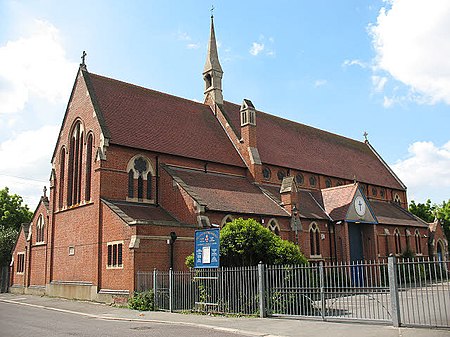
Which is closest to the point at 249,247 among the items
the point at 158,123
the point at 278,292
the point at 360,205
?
the point at 278,292

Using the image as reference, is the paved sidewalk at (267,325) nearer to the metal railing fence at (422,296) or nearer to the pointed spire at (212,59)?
the metal railing fence at (422,296)

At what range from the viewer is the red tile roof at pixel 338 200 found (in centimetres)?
3469

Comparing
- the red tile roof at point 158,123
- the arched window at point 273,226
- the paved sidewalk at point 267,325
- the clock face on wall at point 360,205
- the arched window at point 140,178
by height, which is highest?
the red tile roof at point 158,123

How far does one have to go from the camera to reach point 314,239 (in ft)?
109

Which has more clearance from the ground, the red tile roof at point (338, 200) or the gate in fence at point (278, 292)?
the red tile roof at point (338, 200)

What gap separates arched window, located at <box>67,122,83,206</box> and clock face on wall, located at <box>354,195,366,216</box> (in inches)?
794

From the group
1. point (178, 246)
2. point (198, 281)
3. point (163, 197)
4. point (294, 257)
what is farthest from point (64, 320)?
point (163, 197)

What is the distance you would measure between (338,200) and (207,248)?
742 inches

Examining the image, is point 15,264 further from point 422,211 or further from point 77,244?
point 422,211

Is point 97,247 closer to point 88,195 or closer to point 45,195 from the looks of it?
point 88,195

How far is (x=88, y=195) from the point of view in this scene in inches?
1121

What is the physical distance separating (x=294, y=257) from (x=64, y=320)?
10.0 meters

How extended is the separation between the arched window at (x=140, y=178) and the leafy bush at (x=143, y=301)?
24.7ft

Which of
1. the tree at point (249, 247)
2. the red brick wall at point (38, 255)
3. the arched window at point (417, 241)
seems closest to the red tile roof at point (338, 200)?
the arched window at point (417, 241)
